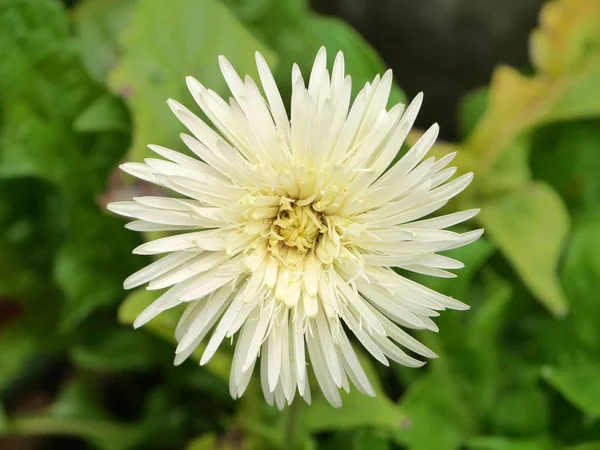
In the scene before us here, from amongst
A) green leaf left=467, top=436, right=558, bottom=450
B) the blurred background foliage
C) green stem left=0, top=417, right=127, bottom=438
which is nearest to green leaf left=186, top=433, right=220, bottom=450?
the blurred background foliage

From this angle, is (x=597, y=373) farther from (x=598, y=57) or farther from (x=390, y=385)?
(x=598, y=57)

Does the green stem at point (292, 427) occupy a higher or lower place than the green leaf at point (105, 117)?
lower

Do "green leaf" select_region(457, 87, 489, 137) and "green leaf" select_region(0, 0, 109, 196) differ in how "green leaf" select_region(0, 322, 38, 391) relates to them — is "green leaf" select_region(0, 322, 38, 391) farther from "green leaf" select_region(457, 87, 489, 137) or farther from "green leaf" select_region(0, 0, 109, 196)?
"green leaf" select_region(457, 87, 489, 137)

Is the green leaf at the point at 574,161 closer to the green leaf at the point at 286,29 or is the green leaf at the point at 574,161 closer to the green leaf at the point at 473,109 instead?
the green leaf at the point at 473,109

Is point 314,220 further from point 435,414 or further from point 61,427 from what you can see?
point 61,427

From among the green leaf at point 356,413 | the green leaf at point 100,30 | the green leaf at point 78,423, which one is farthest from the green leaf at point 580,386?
the green leaf at point 100,30

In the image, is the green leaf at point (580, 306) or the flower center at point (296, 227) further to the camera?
the green leaf at point (580, 306)

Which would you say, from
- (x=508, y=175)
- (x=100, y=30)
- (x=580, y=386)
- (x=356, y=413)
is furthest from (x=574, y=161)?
(x=100, y=30)

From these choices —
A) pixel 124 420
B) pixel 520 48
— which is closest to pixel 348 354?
pixel 124 420
